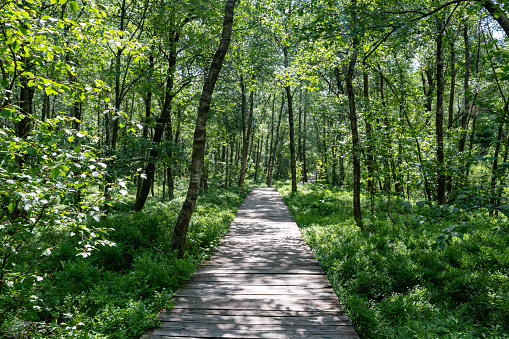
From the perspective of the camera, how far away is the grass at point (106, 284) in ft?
11.8

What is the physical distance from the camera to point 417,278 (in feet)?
18.7

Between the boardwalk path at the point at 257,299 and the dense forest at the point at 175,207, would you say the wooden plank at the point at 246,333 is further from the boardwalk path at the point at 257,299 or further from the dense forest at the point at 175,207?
the dense forest at the point at 175,207

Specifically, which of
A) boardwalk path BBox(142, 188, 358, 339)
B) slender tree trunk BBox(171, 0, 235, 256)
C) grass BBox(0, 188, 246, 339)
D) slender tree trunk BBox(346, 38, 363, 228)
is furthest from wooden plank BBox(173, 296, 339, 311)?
slender tree trunk BBox(346, 38, 363, 228)

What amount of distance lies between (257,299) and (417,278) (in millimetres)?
3685

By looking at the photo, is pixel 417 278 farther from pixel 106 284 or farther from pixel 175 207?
pixel 175 207

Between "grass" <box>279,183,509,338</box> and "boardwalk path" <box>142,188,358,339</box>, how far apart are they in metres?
0.44

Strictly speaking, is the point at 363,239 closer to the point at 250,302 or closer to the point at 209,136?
the point at 250,302

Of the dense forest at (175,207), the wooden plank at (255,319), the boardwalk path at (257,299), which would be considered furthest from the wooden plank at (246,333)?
the dense forest at (175,207)

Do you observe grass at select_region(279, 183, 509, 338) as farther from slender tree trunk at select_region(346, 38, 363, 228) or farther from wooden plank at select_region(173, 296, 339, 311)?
slender tree trunk at select_region(346, 38, 363, 228)

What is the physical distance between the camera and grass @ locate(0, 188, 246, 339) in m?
3.60

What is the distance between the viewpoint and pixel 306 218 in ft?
35.5

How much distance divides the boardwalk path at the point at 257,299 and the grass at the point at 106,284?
389mm

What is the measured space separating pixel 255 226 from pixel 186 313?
19.4 ft

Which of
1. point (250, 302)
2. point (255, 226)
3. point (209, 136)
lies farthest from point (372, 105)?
point (209, 136)
